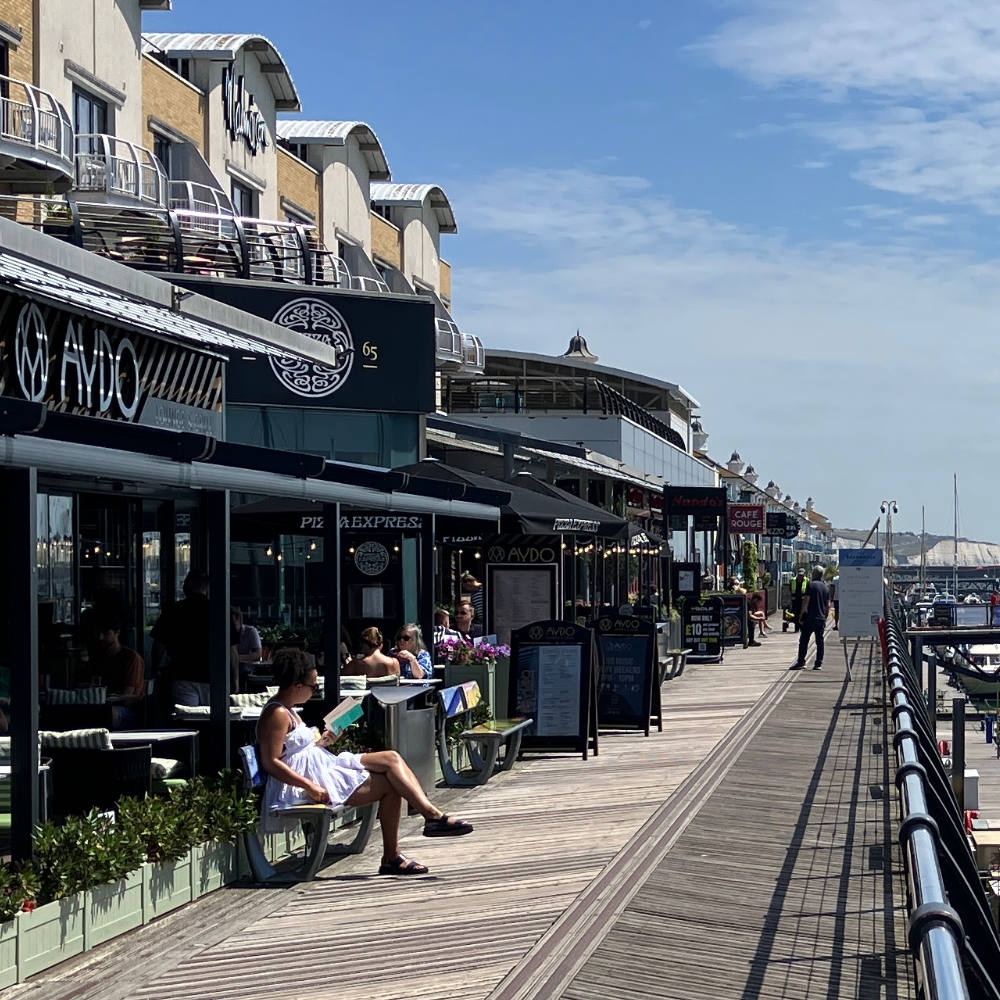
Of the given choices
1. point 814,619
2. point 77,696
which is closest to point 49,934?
point 77,696

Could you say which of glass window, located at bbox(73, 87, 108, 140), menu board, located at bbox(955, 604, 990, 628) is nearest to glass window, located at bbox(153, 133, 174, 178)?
glass window, located at bbox(73, 87, 108, 140)

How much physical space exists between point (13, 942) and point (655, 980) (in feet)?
8.59

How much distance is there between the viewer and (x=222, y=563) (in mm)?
9391

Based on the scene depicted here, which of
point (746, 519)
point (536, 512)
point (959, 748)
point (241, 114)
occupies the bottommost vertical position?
point (959, 748)

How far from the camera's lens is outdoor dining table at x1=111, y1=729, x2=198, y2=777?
9.09 m

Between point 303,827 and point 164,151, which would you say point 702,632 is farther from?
point 303,827

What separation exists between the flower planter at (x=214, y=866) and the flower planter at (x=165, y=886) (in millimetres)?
81

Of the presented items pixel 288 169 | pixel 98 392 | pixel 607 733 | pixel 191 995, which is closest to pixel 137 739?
pixel 191 995

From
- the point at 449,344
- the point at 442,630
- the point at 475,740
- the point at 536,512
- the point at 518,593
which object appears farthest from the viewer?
the point at 449,344

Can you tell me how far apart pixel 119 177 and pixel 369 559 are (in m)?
7.31

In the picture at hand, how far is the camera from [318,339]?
2231 centimetres

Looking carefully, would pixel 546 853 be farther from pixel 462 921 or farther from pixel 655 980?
pixel 655 980

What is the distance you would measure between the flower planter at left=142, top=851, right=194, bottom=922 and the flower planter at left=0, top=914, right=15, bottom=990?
1.18 m

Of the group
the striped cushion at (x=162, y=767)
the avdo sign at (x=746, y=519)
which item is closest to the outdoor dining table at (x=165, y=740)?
the striped cushion at (x=162, y=767)
